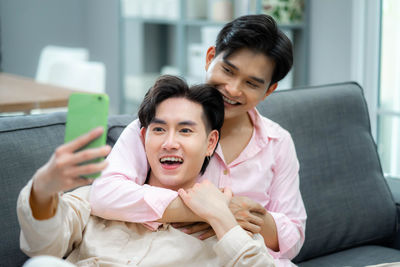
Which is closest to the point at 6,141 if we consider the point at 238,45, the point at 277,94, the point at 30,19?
the point at 238,45

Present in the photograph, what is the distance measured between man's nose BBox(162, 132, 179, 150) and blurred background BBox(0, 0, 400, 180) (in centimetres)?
182

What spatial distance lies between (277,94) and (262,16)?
494 millimetres

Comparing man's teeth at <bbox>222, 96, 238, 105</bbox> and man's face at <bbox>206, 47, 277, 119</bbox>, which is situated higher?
man's face at <bbox>206, 47, 277, 119</bbox>

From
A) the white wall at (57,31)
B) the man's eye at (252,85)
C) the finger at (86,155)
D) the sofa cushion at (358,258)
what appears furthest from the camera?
the white wall at (57,31)

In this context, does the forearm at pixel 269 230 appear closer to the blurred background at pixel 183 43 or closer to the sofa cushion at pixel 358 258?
the sofa cushion at pixel 358 258

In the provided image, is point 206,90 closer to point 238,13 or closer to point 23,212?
point 23,212

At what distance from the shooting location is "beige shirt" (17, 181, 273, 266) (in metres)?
1.13

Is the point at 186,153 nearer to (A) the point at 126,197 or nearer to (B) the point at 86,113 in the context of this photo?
(A) the point at 126,197

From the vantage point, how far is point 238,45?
1.32 metres

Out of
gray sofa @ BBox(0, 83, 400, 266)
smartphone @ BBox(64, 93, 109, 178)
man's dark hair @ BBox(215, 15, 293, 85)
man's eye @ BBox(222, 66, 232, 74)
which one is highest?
man's dark hair @ BBox(215, 15, 293, 85)

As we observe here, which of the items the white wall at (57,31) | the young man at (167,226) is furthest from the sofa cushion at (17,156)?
the white wall at (57,31)

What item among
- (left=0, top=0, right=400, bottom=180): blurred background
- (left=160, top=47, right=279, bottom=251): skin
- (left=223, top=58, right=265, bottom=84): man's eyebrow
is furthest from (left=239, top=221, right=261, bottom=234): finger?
(left=0, top=0, right=400, bottom=180): blurred background

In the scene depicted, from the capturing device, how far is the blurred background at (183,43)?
9.93 ft

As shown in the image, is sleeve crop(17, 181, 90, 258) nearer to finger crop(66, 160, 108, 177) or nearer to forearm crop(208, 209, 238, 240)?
finger crop(66, 160, 108, 177)
